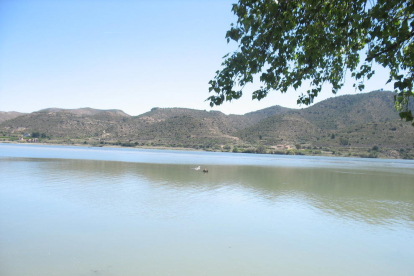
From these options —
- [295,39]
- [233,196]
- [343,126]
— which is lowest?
[233,196]

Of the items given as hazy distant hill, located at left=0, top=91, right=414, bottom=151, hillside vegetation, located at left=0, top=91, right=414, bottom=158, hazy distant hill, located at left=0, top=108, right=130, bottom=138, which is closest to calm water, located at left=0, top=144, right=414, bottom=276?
hillside vegetation, located at left=0, top=91, right=414, bottom=158

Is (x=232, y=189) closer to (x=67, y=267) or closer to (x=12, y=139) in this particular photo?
(x=67, y=267)

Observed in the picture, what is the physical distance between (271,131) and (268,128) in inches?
136

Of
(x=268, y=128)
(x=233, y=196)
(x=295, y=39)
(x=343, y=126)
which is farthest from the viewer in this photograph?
(x=268, y=128)

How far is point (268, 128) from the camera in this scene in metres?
111

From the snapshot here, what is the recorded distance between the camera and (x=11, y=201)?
13828 mm

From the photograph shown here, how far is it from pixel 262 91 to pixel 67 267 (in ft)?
18.7

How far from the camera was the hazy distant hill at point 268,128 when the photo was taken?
86.8 m

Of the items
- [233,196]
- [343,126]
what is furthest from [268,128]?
[233,196]

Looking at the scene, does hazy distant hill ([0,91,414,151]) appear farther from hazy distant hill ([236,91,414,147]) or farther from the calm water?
the calm water

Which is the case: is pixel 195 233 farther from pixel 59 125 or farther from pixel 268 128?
pixel 59 125

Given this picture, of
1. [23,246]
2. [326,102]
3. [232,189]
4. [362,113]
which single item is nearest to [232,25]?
[23,246]

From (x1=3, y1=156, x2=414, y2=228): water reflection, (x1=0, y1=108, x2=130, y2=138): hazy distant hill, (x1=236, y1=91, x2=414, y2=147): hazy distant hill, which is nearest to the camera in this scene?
(x1=3, y1=156, x2=414, y2=228): water reflection

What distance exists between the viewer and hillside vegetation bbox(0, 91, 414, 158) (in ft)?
273
